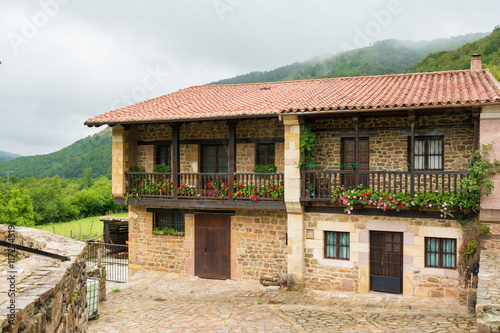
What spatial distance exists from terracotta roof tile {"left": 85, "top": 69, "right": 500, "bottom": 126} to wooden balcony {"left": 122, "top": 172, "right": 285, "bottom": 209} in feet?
6.14

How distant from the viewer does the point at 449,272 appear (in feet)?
34.6

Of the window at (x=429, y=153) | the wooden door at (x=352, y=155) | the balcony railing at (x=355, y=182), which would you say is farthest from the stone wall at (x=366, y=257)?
the window at (x=429, y=153)

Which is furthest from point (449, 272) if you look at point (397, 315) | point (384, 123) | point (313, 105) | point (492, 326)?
point (492, 326)

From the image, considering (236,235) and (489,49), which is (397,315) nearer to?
(236,235)

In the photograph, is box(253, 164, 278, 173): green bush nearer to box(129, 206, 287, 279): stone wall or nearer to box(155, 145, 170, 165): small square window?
box(129, 206, 287, 279): stone wall

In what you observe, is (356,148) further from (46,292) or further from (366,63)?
(366,63)

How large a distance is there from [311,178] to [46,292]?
30.5 feet

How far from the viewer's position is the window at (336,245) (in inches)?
457

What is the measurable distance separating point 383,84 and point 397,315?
24.7 feet

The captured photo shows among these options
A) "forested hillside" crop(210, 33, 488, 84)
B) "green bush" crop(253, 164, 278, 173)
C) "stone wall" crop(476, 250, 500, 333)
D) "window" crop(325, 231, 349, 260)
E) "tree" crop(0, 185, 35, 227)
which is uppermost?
"forested hillside" crop(210, 33, 488, 84)

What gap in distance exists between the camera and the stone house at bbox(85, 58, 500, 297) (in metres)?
10.7

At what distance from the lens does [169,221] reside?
1396cm

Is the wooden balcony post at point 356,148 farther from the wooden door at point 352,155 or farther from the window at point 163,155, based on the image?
the window at point 163,155

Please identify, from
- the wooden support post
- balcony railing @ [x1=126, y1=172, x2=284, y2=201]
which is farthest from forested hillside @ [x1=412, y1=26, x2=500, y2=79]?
balcony railing @ [x1=126, y1=172, x2=284, y2=201]
